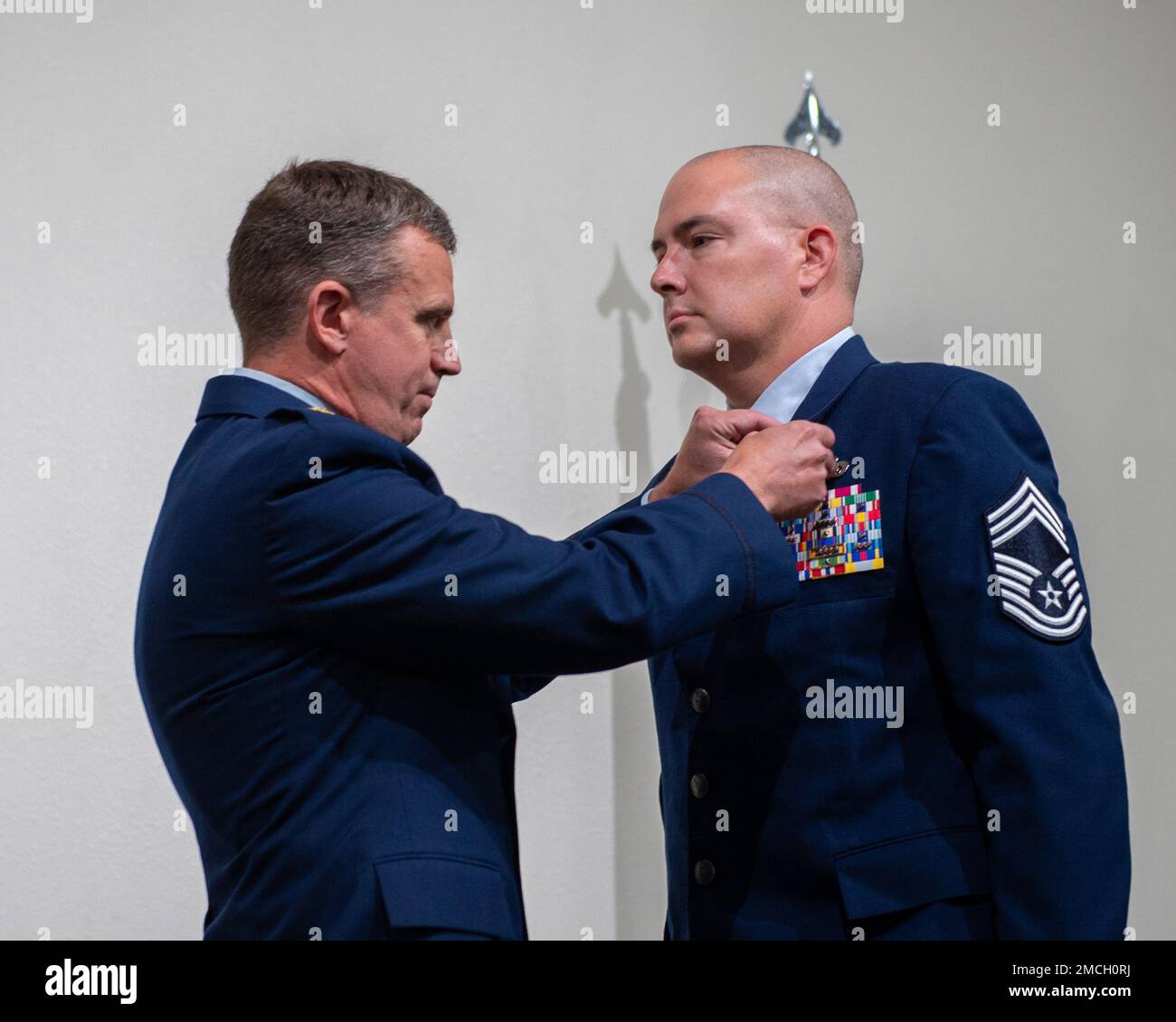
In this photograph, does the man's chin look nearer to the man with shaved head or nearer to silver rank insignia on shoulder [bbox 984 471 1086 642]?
the man with shaved head

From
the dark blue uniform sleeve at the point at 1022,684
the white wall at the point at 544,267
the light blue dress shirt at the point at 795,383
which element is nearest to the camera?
the dark blue uniform sleeve at the point at 1022,684

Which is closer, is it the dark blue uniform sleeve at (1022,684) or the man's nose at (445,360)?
the dark blue uniform sleeve at (1022,684)

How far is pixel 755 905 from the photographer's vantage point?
4.42ft

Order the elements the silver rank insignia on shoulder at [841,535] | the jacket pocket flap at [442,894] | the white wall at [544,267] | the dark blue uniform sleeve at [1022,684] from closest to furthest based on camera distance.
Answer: the jacket pocket flap at [442,894] → the dark blue uniform sleeve at [1022,684] → the silver rank insignia on shoulder at [841,535] → the white wall at [544,267]

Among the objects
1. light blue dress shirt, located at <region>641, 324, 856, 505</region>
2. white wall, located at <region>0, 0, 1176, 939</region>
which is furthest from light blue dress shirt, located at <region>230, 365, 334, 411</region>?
white wall, located at <region>0, 0, 1176, 939</region>

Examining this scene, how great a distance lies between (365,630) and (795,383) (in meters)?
0.60

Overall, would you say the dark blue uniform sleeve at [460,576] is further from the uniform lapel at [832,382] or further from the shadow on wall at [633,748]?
the shadow on wall at [633,748]

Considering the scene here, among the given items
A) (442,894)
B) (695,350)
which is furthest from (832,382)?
(442,894)

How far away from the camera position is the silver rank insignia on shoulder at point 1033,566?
1.23 m

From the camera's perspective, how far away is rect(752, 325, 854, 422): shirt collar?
1.47 metres

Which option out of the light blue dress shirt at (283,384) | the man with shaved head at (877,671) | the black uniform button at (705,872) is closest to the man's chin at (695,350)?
the man with shaved head at (877,671)

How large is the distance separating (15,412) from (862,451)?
4.52 ft

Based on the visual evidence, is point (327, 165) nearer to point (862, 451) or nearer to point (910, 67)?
point (862, 451)

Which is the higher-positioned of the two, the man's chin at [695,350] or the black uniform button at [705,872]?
the man's chin at [695,350]
